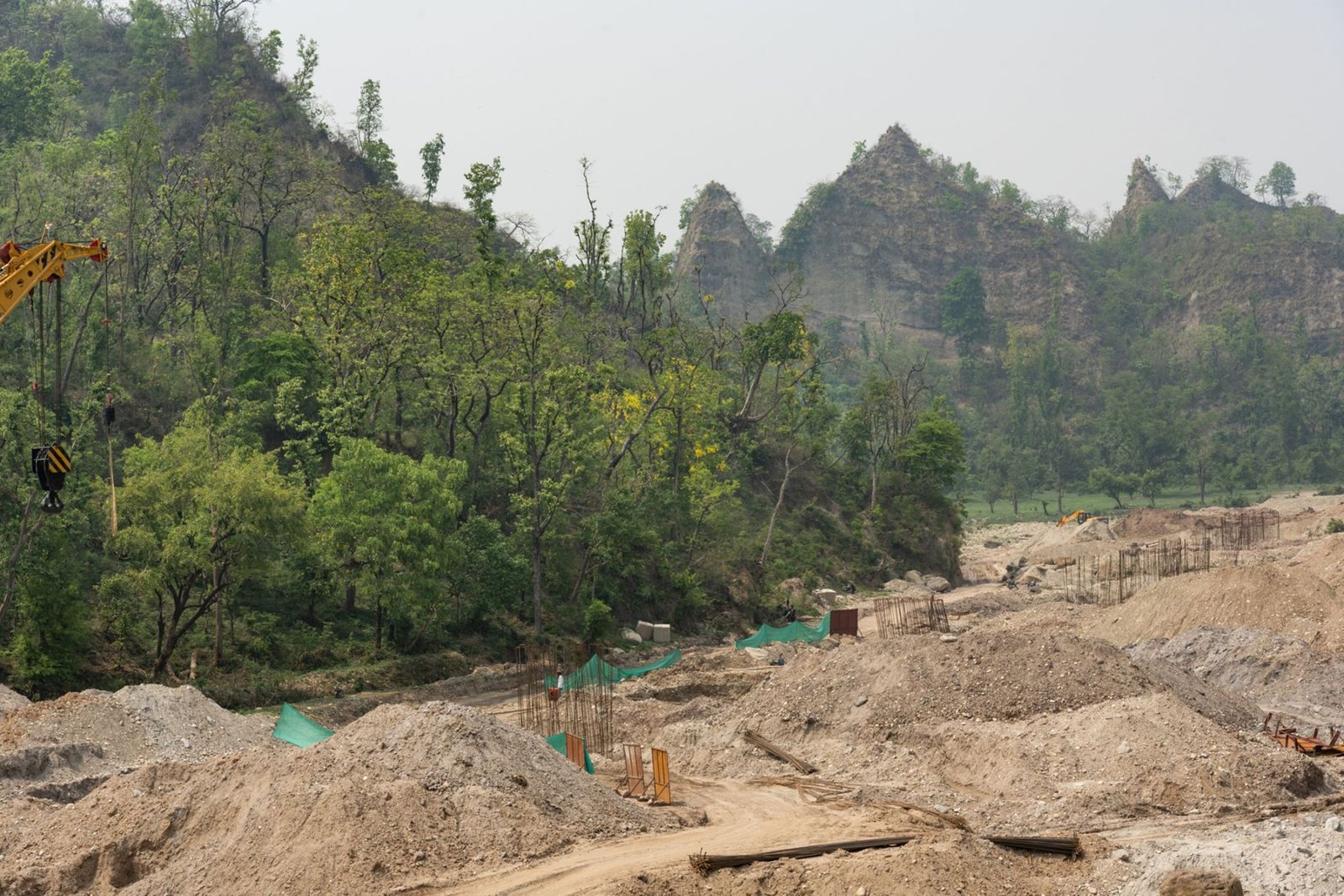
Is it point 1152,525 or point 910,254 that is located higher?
point 910,254

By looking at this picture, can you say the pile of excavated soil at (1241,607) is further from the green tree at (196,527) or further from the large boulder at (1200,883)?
the green tree at (196,527)

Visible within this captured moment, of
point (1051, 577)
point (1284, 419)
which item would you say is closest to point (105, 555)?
point (1051, 577)

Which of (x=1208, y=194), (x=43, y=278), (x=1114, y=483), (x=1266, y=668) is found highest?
(x=1208, y=194)

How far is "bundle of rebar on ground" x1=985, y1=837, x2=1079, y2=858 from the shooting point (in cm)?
1672

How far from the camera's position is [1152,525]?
242 feet

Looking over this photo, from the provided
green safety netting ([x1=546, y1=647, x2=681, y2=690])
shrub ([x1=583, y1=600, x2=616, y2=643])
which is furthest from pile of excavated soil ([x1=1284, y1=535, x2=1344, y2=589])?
shrub ([x1=583, y1=600, x2=616, y2=643])

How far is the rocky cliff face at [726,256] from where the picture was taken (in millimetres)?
130875

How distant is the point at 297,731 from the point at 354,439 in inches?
508

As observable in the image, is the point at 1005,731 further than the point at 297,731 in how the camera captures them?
No

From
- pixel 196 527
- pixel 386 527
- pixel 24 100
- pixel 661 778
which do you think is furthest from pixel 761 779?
pixel 24 100

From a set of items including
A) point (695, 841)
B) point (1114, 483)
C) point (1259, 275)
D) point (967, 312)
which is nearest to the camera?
point (695, 841)

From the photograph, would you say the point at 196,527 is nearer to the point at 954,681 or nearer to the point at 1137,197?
the point at 954,681

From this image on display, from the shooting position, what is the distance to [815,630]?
41.3 metres

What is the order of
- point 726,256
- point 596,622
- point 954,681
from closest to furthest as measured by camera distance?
1. point 954,681
2. point 596,622
3. point 726,256
